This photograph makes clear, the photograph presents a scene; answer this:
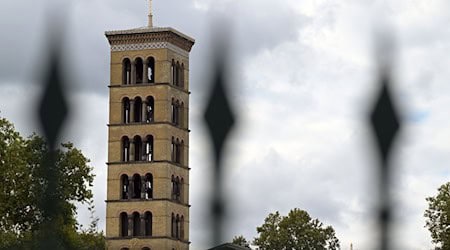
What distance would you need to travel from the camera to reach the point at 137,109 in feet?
301

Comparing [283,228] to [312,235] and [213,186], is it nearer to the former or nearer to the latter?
[312,235]

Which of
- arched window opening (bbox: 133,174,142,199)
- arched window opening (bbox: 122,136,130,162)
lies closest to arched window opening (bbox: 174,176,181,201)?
arched window opening (bbox: 133,174,142,199)

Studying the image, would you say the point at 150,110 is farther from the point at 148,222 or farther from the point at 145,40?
the point at 148,222

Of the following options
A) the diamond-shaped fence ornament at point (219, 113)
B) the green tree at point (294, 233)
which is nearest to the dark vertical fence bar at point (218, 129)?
the diamond-shaped fence ornament at point (219, 113)

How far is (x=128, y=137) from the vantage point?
89.8m

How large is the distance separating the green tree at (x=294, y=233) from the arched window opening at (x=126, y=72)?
46.4 ft

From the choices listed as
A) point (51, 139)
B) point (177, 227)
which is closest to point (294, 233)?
point (177, 227)

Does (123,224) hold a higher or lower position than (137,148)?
lower

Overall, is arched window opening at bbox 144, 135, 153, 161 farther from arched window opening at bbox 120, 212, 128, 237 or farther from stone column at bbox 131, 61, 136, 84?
arched window opening at bbox 120, 212, 128, 237

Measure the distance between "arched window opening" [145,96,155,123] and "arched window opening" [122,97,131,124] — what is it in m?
1.32

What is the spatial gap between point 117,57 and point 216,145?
84181 mm

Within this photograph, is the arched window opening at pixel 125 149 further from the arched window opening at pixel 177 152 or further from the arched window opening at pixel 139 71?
the arched window opening at pixel 139 71

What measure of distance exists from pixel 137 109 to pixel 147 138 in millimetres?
2663

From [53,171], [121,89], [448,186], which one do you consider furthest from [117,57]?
[53,171]
